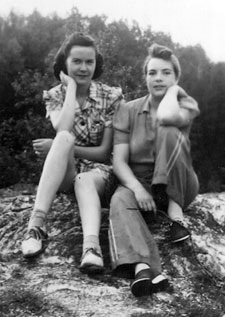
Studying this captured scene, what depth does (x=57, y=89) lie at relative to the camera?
3.52 metres

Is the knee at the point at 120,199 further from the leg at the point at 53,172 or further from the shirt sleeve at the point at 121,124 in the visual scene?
the shirt sleeve at the point at 121,124

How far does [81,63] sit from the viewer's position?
11.1ft

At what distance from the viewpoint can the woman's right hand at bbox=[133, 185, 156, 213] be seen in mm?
2896

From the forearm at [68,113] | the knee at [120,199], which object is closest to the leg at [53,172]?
the forearm at [68,113]

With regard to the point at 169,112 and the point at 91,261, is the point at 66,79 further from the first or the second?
Answer: the point at 91,261

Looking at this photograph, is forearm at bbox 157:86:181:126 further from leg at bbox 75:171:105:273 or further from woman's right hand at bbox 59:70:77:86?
woman's right hand at bbox 59:70:77:86

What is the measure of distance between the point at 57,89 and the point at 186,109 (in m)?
0.88

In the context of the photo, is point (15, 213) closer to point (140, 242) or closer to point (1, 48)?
point (140, 242)

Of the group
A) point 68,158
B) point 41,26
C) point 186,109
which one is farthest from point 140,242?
point 41,26

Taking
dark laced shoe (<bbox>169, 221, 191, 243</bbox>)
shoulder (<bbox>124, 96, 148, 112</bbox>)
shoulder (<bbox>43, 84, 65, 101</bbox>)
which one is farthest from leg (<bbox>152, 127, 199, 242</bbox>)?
shoulder (<bbox>43, 84, 65, 101</bbox>)

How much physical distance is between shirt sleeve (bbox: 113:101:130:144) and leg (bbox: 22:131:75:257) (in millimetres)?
439

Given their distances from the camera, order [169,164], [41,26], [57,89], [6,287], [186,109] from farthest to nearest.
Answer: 1. [41,26]
2. [57,89]
3. [186,109]
4. [169,164]
5. [6,287]

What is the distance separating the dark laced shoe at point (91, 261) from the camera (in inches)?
102

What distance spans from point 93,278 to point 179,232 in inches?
21.0
